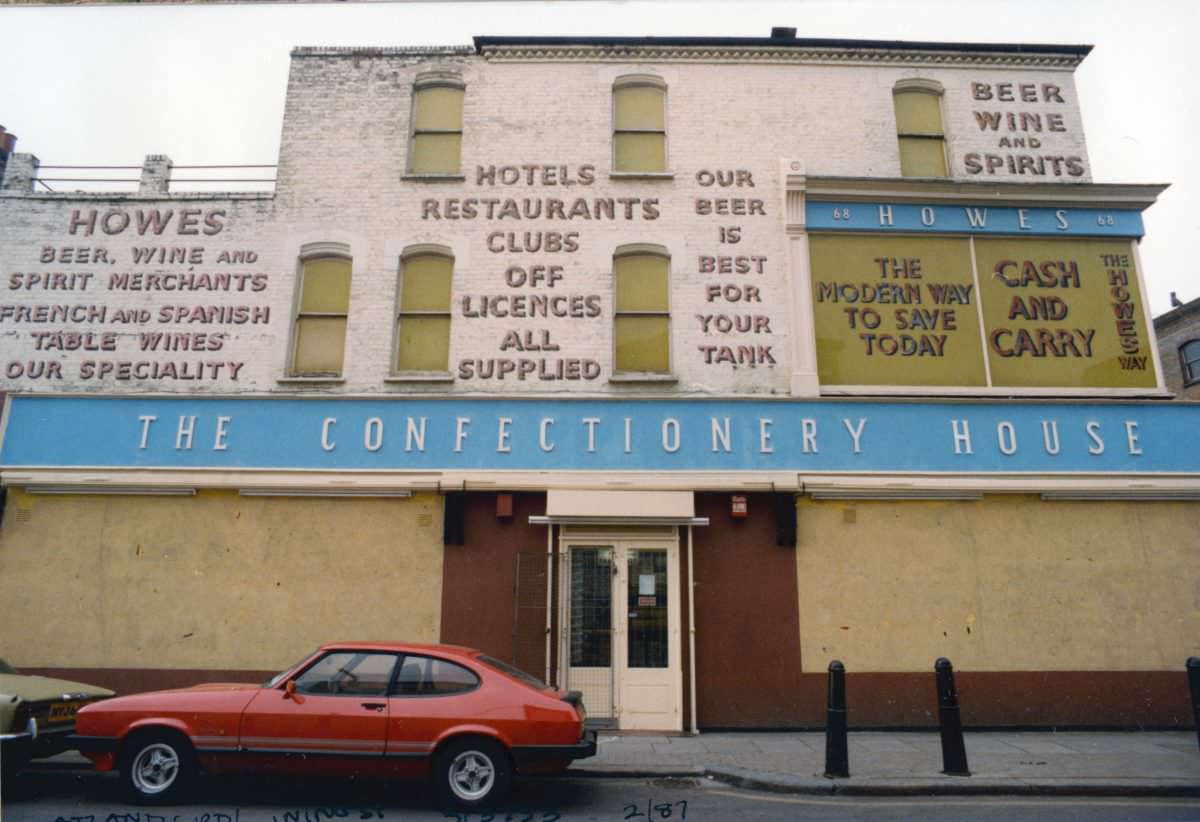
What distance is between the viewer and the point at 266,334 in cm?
1260

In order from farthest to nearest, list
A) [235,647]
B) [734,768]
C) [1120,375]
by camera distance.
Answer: [1120,375] < [235,647] < [734,768]

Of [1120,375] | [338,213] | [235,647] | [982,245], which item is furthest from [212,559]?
[1120,375]

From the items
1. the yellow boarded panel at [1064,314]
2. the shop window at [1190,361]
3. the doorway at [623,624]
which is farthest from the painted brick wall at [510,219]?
the shop window at [1190,361]

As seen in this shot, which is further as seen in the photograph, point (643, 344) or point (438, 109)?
point (438, 109)

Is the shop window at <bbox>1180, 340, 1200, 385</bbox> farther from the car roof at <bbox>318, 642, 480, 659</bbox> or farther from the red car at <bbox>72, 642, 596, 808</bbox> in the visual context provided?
the car roof at <bbox>318, 642, 480, 659</bbox>

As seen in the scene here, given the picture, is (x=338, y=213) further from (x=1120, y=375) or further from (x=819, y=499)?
(x=1120, y=375)

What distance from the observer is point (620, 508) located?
1133 cm

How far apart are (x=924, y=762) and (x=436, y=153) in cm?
1168

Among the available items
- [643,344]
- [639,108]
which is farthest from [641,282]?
[639,108]

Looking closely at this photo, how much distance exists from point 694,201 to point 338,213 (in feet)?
19.6

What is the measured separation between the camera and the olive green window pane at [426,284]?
12852 millimetres

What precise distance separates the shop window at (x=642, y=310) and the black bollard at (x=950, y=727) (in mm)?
5999

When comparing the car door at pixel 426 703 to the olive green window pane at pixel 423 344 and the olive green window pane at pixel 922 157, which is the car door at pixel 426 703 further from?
the olive green window pane at pixel 922 157

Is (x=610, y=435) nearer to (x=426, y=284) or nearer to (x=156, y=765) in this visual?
(x=426, y=284)
